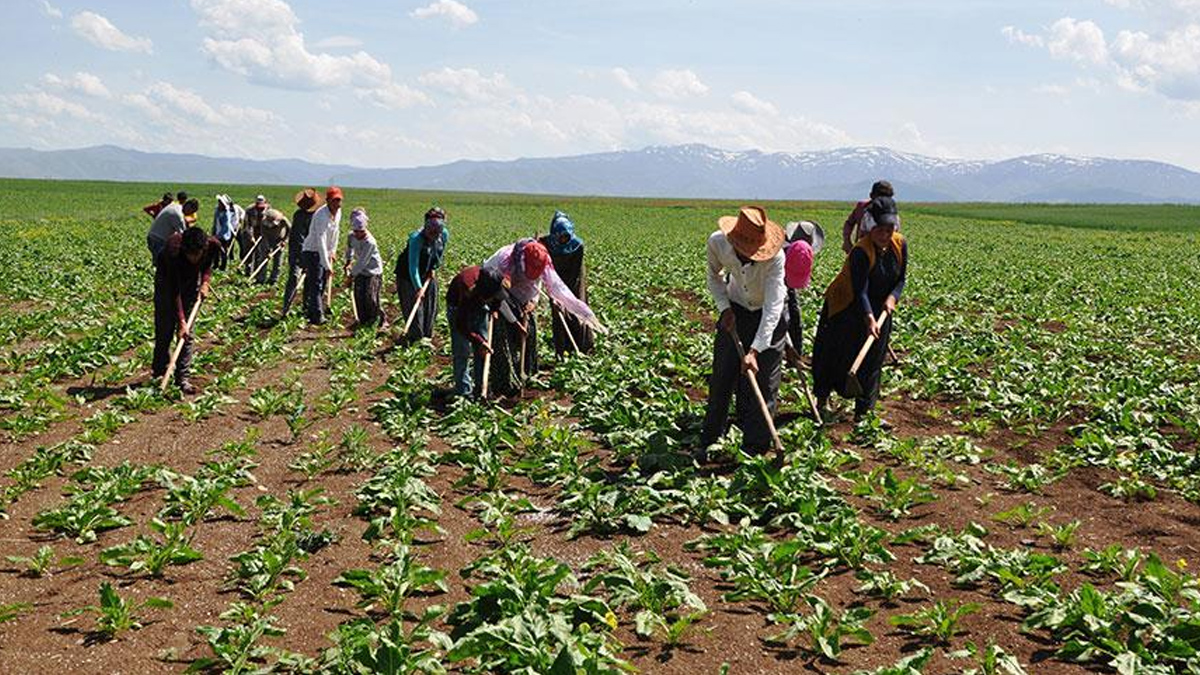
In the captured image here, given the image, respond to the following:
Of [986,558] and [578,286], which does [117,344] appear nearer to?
[578,286]

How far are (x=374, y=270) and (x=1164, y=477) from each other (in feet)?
32.9

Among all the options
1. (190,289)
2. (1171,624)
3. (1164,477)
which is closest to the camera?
(1171,624)

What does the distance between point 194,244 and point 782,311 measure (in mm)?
6154

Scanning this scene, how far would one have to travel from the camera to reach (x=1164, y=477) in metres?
7.54

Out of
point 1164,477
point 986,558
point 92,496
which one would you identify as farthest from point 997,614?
point 92,496

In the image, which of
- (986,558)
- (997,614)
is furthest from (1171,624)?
(986,558)

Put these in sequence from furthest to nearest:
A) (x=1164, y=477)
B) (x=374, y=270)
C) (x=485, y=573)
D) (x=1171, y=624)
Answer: (x=374, y=270)
(x=1164, y=477)
(x=485, y=573)
(x=1171, y=624)

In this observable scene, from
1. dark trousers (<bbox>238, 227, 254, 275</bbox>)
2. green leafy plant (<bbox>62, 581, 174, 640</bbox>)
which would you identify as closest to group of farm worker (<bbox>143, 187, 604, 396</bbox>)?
green leafy plant (<bbox>62, 581, 174, 640</bbox>)

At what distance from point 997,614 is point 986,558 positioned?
65 cm

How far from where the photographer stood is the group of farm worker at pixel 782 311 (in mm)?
7359

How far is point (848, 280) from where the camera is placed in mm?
8844

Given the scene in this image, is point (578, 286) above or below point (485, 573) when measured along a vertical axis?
above

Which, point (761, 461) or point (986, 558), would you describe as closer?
point (986, 558)

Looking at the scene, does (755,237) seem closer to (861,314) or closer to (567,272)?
(861,314)
